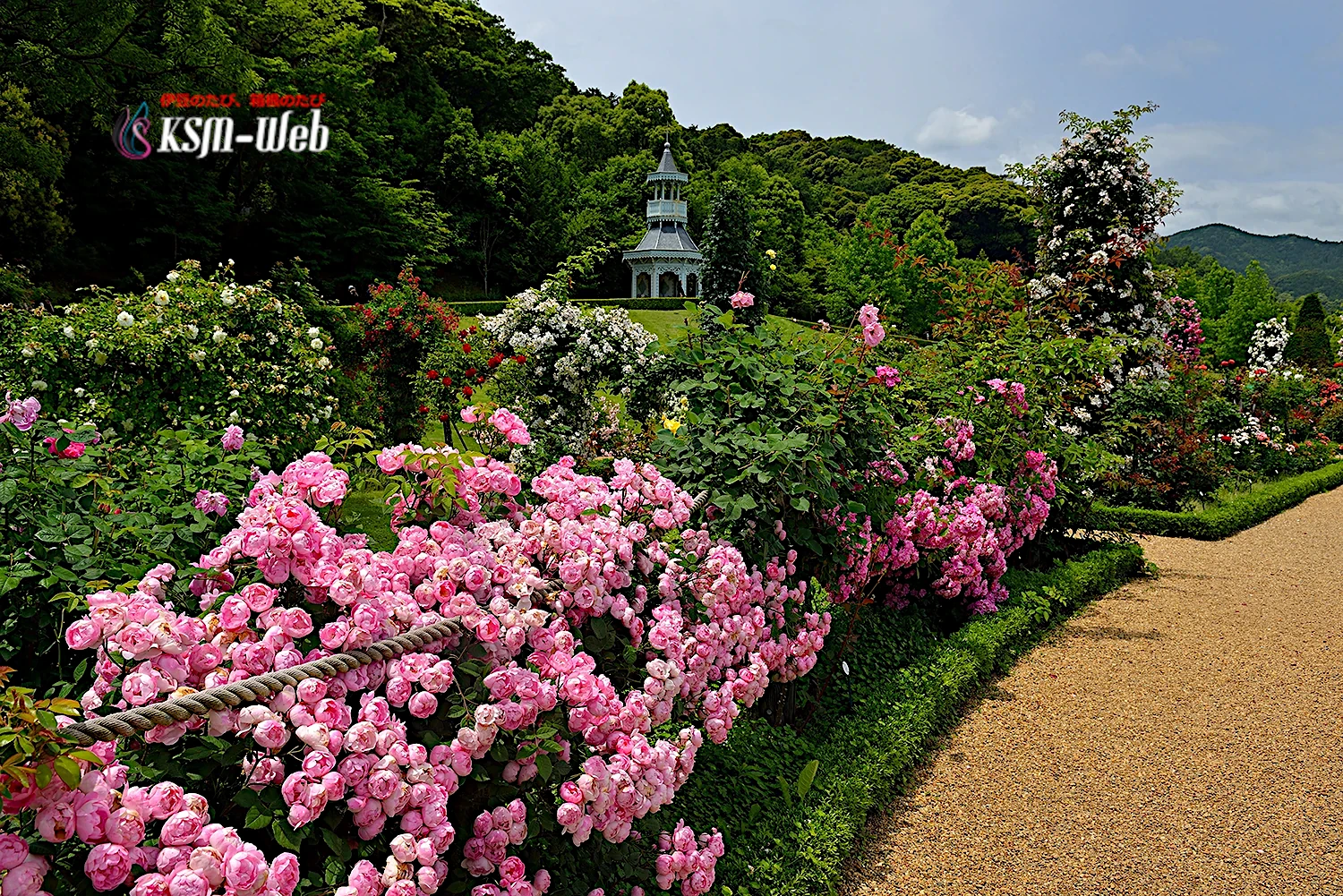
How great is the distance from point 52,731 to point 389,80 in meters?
33.6

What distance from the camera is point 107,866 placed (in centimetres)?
120

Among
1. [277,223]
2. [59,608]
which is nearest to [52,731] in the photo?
[59,608]

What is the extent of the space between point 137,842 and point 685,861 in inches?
52.8

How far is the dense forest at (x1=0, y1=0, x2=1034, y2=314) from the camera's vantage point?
50.4ft

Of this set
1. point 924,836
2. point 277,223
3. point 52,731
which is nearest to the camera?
point 52,731

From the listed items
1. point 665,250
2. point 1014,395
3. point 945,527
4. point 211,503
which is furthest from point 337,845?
point 665,250

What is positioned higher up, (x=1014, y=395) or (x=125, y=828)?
(x=1014, y=395)

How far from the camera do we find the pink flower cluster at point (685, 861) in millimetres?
2197

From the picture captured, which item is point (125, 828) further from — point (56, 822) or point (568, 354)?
point (568, 354)

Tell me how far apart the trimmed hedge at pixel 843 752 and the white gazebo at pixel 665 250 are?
3237cm

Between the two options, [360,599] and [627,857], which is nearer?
[360,599]

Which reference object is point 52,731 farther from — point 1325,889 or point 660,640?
point 1325,889

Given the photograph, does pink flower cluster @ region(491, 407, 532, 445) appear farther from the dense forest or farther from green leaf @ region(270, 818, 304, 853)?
the dense forest

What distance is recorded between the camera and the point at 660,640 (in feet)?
7.69
